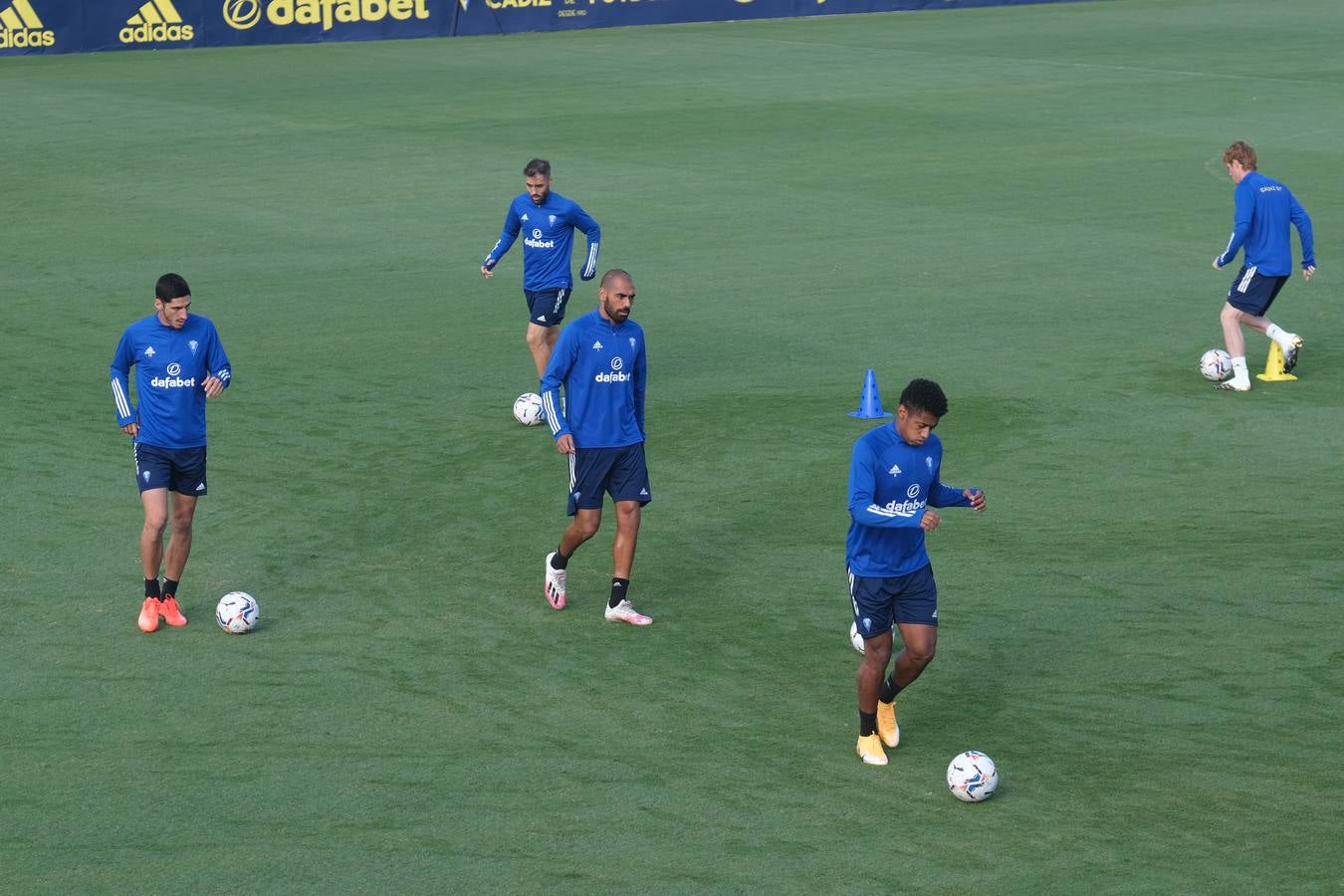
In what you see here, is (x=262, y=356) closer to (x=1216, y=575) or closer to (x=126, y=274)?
(x=126, y=274)

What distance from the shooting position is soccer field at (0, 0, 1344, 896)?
363 inches

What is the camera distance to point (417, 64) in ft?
140

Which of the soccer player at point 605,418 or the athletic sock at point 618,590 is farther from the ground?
the soccer player at point 605,418

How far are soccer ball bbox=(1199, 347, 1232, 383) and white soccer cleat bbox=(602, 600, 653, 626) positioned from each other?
771 centimetres

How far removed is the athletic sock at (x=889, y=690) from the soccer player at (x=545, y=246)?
7.70 metres

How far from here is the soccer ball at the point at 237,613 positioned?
463 inches

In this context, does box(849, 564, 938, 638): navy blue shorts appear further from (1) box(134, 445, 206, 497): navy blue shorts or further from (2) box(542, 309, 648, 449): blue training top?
(1) box(134, 445, 206, 497): navy blue shorts

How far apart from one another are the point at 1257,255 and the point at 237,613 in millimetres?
10448

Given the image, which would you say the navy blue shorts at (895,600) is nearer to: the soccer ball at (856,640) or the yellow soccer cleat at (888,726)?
the yellow soccer cleat at (888,726)

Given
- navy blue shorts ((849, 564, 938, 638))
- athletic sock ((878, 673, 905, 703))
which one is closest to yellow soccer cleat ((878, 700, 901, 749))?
athletic sock ((878, 673, 905, 703))

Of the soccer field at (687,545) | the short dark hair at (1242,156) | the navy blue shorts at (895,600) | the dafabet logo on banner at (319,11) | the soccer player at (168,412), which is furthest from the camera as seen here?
the dafabet logo on banner at (319,11)

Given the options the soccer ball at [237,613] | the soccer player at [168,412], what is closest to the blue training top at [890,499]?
the soccer ball at [237,613]

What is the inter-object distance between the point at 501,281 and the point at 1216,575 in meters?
12.0

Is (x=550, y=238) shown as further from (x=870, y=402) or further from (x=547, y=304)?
(x=870, y=402)
